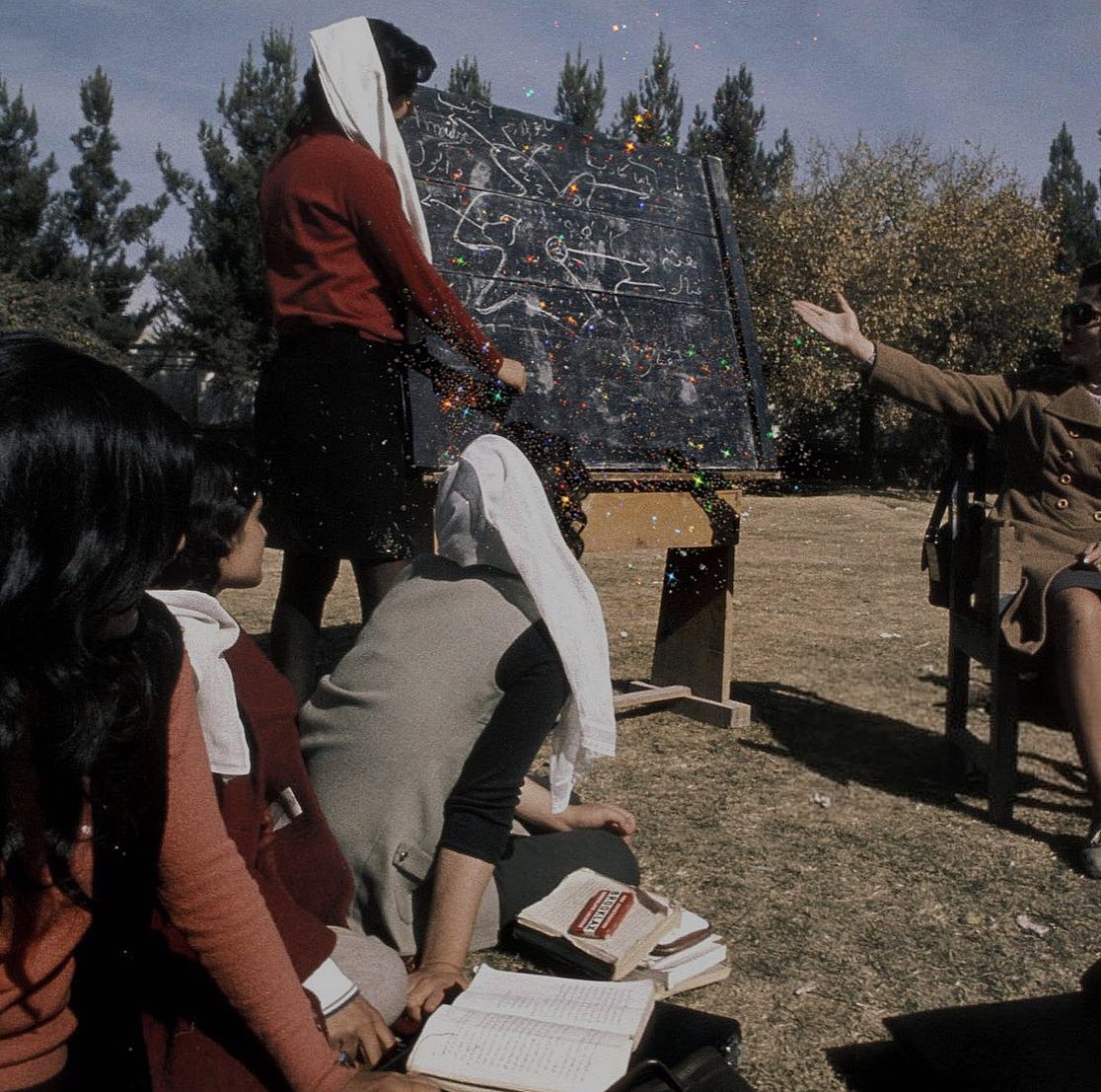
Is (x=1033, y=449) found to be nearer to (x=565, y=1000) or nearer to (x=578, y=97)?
(x=565, y=1000)

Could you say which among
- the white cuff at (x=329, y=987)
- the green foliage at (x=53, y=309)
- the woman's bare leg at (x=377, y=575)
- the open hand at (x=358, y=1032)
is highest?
the green foliage at (x=53, y=309)

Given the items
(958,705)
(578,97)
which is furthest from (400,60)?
(578,97)

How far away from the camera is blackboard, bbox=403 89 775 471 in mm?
4070

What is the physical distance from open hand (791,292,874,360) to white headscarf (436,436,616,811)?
2023 millimetres

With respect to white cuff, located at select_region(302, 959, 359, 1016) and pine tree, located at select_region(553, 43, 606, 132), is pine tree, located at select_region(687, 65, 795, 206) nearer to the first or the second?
pine tree, located at select_region(553, 43, 606, 132)

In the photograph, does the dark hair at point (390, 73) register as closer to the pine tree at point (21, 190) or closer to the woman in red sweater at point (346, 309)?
the woman in red sweater at point (346, 309)

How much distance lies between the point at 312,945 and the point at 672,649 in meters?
3.31

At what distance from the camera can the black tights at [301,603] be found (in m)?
3.33

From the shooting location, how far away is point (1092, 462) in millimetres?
3701

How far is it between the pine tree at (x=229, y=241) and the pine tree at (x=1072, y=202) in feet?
71.4

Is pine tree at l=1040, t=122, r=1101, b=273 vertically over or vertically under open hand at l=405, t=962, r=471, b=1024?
over

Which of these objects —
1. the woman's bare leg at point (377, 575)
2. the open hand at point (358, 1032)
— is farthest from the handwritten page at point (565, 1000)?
the woman's bare leg at point (377, 575)

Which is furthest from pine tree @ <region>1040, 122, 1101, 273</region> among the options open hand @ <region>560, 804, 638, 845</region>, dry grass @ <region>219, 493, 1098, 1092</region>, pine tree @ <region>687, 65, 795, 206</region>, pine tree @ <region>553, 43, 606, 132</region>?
open hand @ <region>560, 804, 638, 845</region>

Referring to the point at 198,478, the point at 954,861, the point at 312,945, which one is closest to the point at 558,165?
the point at 198,478
